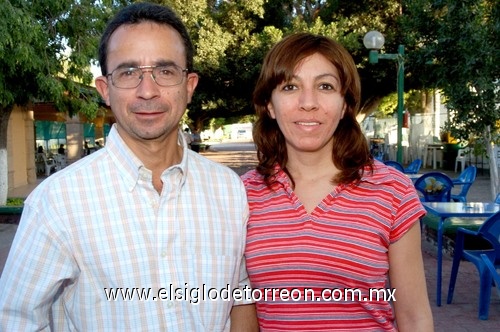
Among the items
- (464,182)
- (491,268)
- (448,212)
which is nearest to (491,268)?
(491,268)

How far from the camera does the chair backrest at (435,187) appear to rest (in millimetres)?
8539

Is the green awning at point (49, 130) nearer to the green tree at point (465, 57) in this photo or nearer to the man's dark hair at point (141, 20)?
the green tree at point (465, 57)

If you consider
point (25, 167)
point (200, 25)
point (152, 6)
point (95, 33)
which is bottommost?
point (25, 167)

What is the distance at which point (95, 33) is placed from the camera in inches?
411

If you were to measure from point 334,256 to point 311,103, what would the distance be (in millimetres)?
499

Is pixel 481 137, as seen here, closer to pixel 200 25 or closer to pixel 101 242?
pixel 101 242

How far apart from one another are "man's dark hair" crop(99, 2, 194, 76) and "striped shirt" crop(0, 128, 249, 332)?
0.31 meters

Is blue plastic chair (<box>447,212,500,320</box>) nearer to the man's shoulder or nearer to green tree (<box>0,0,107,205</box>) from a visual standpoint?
the man's shoulder

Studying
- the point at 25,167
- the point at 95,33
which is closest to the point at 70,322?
the point at 95,33

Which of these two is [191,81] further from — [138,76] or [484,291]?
[484,291]

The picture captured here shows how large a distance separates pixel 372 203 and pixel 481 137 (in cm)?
744

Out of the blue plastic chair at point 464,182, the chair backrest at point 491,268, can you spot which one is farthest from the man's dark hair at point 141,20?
the blue plastic chair at point 464,182

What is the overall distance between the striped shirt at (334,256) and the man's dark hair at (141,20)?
62 cm

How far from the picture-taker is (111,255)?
1.68m
